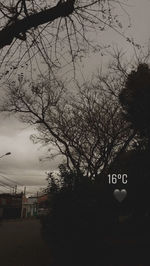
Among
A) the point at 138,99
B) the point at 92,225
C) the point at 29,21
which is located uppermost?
the point at 138,99

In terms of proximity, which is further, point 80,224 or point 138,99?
point 138,99

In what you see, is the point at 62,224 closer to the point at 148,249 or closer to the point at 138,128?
the point at 148,249

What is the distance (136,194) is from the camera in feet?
52.1

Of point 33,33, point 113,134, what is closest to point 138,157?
point 113,134

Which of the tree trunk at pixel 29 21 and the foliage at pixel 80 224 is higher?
the tree trunk at pixel 29 21

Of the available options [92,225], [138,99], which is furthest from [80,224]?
[138,99]

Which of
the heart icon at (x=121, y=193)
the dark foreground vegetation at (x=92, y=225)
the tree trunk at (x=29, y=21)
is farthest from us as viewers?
the heart icon at (x=121, y=193)

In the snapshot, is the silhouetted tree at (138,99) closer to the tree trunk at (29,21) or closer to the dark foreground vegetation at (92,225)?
the dark foreground vegetation at (92,225)

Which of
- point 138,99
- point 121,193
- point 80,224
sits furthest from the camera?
point 138,99

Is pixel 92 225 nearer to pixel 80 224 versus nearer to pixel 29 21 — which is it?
pixel 80 224

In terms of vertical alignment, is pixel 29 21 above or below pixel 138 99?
below

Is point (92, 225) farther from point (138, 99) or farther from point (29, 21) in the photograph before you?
point (138, 99)

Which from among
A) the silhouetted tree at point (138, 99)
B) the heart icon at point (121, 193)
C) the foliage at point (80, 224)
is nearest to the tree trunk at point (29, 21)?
the foliage at point (80, 224)

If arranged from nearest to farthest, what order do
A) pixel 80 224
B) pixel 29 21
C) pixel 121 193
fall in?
pixel 29 21
pixel 80 224
pixel 121 193
